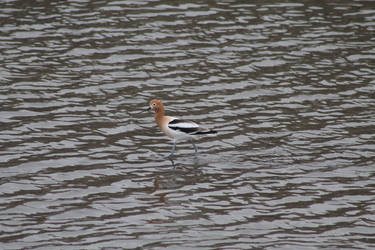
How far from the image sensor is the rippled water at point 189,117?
44.8 ft

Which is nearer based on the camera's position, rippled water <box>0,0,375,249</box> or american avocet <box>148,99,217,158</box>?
rippled water <box>0,0,375,249</box>

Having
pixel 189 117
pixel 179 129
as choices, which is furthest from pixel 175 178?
pixel 189 117

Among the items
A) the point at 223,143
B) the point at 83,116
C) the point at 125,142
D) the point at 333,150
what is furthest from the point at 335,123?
the point at 83,116

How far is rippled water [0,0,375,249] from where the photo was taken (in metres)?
13.6

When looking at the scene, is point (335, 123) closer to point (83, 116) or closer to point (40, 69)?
point (83, 116)

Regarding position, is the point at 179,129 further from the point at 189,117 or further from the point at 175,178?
the point at 189,117

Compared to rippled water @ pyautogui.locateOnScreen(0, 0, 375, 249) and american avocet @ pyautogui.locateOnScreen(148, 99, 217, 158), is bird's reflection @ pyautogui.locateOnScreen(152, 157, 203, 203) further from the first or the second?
american avocet @ pyautogui.locateOnScreen(148, 99, 217, 158)

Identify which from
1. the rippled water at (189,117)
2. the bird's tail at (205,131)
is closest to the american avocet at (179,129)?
the bird's tail at (205,131)

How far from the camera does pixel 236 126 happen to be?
762 inches

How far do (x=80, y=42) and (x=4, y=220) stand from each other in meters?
12.8

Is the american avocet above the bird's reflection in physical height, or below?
above

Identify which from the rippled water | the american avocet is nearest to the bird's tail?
the american avocet

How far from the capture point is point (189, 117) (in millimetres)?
20000

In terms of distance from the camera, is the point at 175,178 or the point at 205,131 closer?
the point at 175,178
